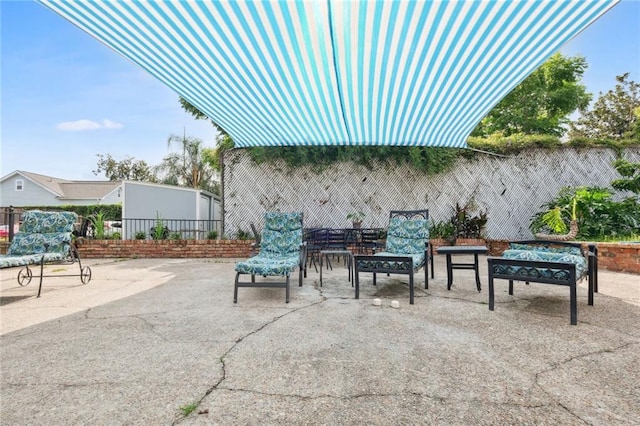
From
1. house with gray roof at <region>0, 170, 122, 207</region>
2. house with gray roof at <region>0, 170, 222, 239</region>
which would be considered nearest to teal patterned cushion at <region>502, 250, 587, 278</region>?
house with gray roof at <region>0, 170, 222, 239</region>

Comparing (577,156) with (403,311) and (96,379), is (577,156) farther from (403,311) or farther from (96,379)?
(96,379)

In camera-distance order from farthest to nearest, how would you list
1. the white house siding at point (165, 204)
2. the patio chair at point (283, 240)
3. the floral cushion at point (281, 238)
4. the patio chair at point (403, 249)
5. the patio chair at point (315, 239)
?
the white house siding at point (165, 204)
the patio chair at point (315, 239)
the floral cushion at point (281, 238)
the patio chair at point (283, 240)
the patio chair at point (403, 249)

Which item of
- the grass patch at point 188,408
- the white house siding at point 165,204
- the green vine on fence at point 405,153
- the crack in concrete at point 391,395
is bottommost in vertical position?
the crack in concrete at point 391,395

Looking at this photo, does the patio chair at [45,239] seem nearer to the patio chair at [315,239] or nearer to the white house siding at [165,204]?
the patio chair at [315,239]

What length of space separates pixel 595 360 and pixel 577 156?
8515mm

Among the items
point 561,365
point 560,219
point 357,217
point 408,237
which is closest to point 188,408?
point 561,365

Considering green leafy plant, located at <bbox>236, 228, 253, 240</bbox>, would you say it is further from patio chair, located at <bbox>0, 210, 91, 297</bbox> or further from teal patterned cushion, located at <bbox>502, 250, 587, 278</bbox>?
teal patterned cushion, located at <bbox>502, 250, 587, 278</bbox>

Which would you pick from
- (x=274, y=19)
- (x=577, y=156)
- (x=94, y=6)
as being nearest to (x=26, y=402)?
(x=94, y=6)

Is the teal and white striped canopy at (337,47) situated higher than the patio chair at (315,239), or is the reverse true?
the teal and white striped canopy at (337,47)

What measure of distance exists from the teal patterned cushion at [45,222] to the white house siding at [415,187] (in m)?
3.90

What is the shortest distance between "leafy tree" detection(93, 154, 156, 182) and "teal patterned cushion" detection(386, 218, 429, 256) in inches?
1276

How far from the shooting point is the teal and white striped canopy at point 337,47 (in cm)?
278

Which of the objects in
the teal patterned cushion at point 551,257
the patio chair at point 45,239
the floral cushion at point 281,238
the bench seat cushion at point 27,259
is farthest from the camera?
the floral cushion at point 281,238

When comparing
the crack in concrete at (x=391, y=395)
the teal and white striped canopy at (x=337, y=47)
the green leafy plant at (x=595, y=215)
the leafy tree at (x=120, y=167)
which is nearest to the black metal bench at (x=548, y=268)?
the crack in concrete at (x=391, y=395)
